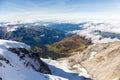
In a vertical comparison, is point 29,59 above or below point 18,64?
below

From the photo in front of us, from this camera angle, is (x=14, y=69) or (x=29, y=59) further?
(x=29, y=59)

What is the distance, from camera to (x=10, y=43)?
135 metres

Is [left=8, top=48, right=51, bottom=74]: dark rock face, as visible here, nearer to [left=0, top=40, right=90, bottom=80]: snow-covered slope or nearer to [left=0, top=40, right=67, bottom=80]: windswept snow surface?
[left=0, top=40, right=90, bottom=80]: snow-covered slope

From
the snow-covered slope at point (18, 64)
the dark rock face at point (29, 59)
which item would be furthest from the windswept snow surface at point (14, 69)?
the dark rock face at point (29, 59)

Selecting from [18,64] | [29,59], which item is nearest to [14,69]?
[18,64]

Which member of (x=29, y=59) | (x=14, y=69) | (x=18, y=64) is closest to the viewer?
(x=14, y=69)

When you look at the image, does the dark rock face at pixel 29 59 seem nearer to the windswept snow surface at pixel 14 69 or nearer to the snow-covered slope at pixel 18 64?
the snow-covered slope at pixel 18 64

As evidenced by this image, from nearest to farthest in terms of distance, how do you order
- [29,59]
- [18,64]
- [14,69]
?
[14,69] < [18,64] < [29,59]

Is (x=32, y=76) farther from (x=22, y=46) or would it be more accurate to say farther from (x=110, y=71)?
(x=110, y=71)

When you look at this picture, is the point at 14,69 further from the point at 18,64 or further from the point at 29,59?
the point at 29,59

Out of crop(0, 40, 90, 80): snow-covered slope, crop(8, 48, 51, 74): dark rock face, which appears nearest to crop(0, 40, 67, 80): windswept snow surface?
crop(0, 40, 90, 80): snow-covered slope

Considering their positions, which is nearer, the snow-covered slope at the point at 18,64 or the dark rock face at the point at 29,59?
the snow-covered slope at the point at 18,64

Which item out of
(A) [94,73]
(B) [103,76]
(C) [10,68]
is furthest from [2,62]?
(A) [94,73]

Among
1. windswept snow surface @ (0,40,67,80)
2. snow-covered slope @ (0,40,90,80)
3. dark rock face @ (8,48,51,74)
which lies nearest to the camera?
windswept snow surface @ (0,40,67,80)
